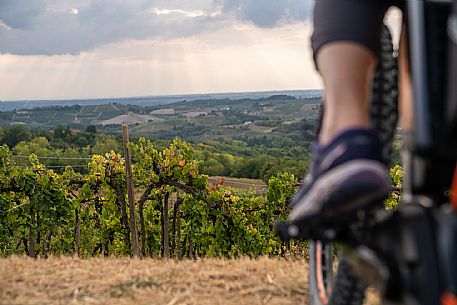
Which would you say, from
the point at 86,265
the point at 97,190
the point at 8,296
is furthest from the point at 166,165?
the point at 8,296

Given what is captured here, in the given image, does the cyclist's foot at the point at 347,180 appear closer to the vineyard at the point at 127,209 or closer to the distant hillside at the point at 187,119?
the vineyard at the point at 127,209

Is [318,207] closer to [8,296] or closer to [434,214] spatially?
[434,214]

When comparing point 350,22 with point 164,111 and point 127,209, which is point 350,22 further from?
point 164,111

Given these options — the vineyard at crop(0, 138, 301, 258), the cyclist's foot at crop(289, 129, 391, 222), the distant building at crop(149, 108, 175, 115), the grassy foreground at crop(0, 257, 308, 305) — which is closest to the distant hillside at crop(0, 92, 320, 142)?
the distant building at crop(149, 108, 175, 115)

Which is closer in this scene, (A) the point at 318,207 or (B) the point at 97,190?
(A) the point at 318,207

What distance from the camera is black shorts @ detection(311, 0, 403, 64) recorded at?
3.81 feet

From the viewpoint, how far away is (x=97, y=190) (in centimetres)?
1005

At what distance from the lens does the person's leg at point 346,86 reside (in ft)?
3.66

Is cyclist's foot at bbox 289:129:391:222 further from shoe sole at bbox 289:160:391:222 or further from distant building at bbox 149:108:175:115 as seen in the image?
distant building at bbox 149:108:175:115

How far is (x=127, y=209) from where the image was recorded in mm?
10547

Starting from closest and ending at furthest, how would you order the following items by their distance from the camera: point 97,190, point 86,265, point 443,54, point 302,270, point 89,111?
point 443,54 < point 302,270 < point 86,265 < point 97,190 < point 89,111

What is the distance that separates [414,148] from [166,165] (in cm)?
855

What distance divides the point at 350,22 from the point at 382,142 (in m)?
0.25

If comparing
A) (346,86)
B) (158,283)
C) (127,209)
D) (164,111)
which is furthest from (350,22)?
(164,111)
